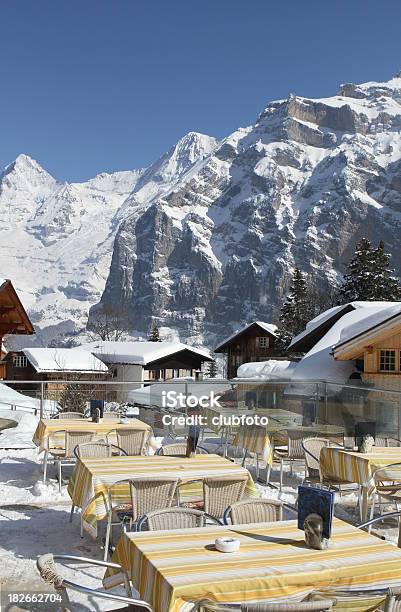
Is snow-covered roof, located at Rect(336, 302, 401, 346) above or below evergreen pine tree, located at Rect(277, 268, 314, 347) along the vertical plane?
below

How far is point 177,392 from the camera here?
15281 mm

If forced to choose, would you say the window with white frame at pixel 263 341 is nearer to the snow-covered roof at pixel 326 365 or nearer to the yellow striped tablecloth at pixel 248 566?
the snow-covered roof at pixel 326 365

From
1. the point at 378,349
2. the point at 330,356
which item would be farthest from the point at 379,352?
the point at 330,356

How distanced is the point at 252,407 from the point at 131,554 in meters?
10.3

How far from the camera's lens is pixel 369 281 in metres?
47.8

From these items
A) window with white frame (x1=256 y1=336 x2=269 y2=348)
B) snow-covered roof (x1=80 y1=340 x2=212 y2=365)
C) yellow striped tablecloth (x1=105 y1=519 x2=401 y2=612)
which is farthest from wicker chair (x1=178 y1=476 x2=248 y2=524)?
window with white frame (x1=256 y1=336 x2=269 y2=348)

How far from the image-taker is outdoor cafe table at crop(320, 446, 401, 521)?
7277mm

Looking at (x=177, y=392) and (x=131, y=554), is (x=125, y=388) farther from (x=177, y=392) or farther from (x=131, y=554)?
(x=131, y=554)

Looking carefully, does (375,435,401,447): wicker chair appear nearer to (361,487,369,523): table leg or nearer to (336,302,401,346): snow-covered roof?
(361,487,369,523): table leg

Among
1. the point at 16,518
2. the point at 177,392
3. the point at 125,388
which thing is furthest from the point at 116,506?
the point at 125,388

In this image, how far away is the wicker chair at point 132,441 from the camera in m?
8.80

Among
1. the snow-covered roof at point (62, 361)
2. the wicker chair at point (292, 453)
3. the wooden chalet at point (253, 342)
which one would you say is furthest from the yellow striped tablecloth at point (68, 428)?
the wooden chalet at point (253, 342)

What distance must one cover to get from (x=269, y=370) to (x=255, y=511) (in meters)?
24.3

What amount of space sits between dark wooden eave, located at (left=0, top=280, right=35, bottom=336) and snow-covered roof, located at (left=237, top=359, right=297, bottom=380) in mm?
9868
